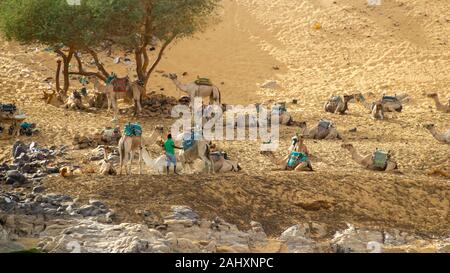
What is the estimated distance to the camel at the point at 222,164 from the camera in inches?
725

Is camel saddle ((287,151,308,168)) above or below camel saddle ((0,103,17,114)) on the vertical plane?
below

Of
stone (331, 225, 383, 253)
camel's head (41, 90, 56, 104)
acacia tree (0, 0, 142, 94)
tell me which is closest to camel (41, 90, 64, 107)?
camel's head (41, 90, 56, 104)

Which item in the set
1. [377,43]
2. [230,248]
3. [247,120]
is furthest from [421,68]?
[230,248]

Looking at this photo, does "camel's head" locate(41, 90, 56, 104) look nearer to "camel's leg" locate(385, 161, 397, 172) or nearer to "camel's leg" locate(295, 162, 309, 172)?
"camel's leg" locate(295, 162, 309, 172)

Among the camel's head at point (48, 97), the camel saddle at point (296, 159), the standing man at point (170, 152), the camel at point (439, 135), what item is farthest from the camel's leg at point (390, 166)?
the camel's head at point (48, 97)

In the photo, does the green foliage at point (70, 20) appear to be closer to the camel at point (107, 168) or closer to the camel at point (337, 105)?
the camel at point (337, 105)

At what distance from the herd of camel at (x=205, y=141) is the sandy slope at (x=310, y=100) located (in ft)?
1.15

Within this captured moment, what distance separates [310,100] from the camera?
30.0 meters

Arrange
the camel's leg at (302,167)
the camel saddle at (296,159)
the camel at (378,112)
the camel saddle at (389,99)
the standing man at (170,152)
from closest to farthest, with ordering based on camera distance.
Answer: the standing man at (170,152)
the camel's leg at (302,167)
the camel saddle at (296,159)
the camel at (378,112)
the camel saddle at (389,99)

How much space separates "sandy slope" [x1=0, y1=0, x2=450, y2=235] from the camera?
1677cm

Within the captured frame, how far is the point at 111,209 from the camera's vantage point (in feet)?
52.0

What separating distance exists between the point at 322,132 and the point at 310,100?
728cm

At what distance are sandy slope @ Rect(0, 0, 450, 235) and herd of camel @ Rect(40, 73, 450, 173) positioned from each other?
1.15ft

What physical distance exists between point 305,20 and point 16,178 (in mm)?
24997
